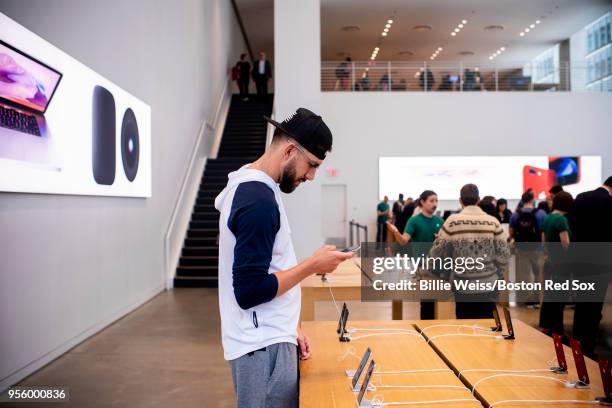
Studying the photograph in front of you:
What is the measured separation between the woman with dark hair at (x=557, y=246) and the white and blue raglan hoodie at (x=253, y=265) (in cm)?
457

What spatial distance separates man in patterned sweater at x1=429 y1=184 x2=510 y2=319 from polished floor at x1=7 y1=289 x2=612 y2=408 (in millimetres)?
1838

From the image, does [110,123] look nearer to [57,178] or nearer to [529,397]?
[57,178]

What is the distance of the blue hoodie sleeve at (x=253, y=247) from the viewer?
1.49 metres

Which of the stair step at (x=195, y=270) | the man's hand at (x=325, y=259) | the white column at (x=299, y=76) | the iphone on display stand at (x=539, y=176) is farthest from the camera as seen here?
the iphone on display stand at (x=539, y=176)

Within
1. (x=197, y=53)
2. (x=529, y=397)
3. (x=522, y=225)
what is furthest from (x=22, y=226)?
(x=197, y=53)

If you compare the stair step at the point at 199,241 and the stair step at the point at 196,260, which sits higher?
the stair step at the point at 199,241

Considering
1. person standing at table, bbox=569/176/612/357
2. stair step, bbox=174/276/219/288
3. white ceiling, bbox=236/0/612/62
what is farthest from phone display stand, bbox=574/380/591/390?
white ceiling, bbox=236/0/612/62

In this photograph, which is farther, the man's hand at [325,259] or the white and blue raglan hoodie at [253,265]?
the man's hand at [325,259]

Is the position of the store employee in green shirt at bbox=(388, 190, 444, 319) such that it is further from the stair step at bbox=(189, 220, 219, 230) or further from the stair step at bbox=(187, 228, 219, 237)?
the stair step at bbox=(189, 220, 219, 230)

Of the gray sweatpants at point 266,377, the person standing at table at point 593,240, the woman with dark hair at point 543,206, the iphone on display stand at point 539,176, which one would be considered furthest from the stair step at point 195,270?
the iphone on display stand at point 539,176

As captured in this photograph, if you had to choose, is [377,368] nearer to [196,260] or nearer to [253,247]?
[253,247]

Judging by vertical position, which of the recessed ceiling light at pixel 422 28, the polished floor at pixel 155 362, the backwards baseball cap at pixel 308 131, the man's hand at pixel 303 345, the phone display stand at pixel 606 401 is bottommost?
the polished floor at pixel 155 362

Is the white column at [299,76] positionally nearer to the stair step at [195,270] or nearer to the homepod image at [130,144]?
the stair step at [195,270]

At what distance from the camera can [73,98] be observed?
507cm
